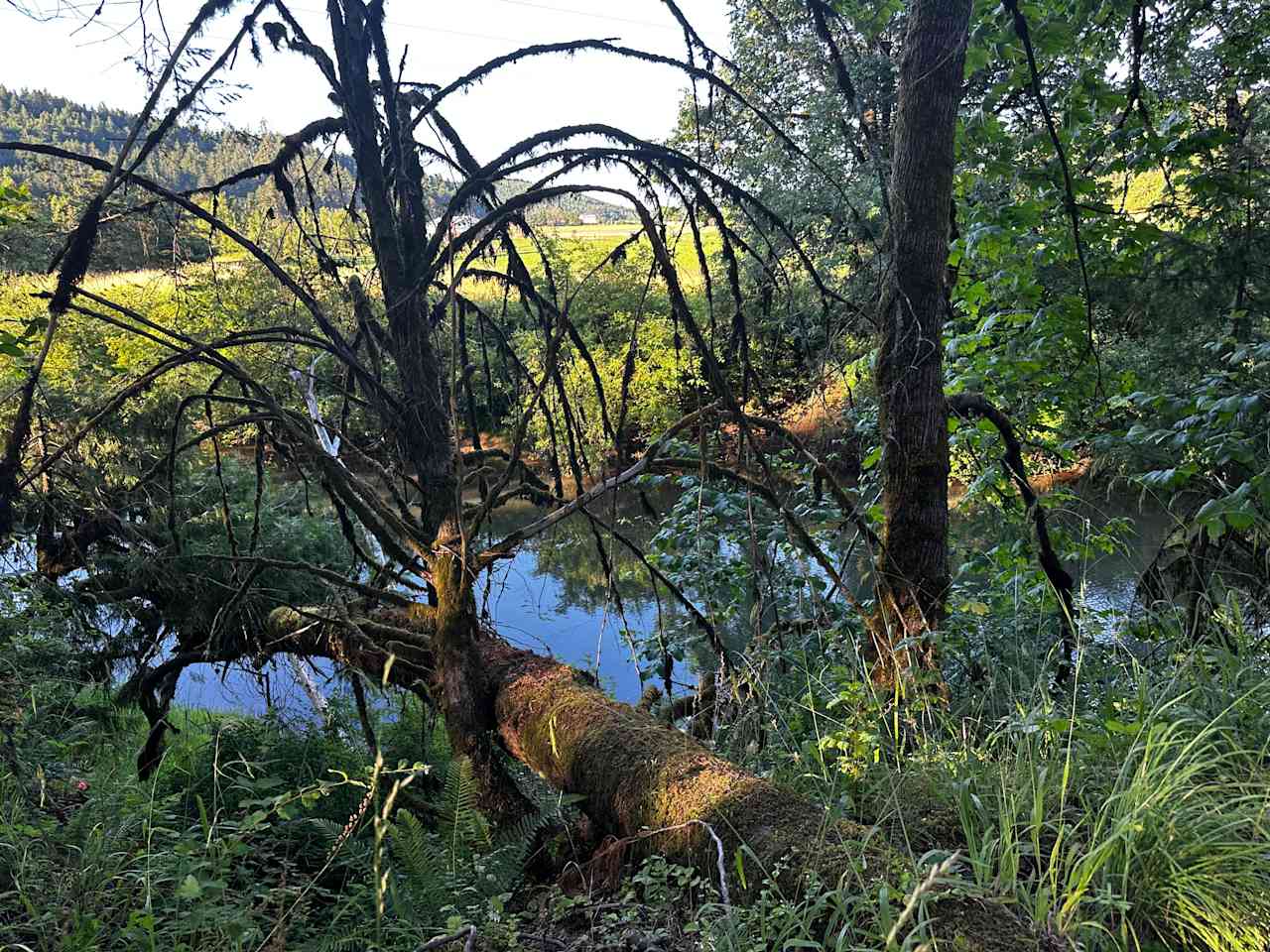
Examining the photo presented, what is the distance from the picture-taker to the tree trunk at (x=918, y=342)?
256cm

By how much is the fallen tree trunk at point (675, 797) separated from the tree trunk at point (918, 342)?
0.91 meters

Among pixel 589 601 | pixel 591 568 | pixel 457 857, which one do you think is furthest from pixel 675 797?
pixel 591 568

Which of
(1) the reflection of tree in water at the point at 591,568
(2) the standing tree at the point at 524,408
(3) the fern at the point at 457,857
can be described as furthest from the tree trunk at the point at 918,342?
(1) the reflection of tree in water at the point at 591,568

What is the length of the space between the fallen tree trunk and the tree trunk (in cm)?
91

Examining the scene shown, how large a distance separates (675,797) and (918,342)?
1.65 metres

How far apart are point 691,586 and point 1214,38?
6.08 m

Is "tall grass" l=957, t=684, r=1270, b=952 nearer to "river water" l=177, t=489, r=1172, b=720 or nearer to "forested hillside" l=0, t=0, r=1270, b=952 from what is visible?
"forested hillside" l=0, t=0, r=1270, b=952

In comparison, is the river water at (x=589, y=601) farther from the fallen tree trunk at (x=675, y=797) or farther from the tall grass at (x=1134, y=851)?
the tall grass at (x=1134, y=851)

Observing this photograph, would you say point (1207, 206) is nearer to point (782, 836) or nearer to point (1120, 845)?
point (1120, 845)

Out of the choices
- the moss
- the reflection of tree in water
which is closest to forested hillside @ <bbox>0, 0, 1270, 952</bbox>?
the moss

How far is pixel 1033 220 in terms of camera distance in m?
3.46

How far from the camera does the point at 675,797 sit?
1.81 meters

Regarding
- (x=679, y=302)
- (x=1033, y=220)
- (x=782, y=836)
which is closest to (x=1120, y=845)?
(x=782, y=836)

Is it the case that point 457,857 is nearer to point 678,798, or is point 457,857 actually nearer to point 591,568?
point 678,798
